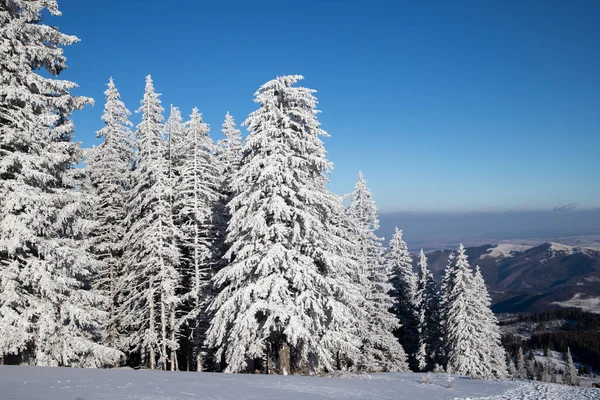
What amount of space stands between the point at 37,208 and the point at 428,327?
45.8 metres

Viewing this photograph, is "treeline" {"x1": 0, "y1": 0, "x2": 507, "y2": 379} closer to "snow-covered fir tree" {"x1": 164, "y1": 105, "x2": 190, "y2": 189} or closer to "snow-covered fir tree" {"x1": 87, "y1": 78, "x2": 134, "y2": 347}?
"snow-covered fir tree" {"x1": 87, "y1": 78, "x2": 134, "y2": 347}

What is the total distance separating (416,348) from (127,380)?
4595cm

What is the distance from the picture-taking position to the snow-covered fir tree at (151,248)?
25.1m

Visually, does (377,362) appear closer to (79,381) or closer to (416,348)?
(416,348)

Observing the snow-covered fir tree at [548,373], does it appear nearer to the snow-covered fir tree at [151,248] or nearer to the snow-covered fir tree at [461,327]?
the snow-covered fir tree at [461,327]

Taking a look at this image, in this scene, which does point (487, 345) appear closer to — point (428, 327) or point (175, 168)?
point (428, 327)

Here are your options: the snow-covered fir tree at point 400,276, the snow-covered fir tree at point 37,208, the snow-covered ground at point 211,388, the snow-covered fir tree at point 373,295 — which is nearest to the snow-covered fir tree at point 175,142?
the snow-covered fir tree at point 37,208

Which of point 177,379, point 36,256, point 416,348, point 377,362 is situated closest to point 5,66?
point 36,256

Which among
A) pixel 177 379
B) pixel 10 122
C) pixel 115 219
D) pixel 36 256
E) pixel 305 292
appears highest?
pixel 10 122

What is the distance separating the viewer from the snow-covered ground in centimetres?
893

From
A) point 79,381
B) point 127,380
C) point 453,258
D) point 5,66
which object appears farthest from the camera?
point 453,258

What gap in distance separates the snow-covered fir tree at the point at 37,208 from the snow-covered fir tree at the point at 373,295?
21953 mm

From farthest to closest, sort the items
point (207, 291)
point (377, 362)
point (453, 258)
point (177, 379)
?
point (453, 258), point (377, 362), point (207, 291), point (177, 379)

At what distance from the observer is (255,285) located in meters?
16.8
